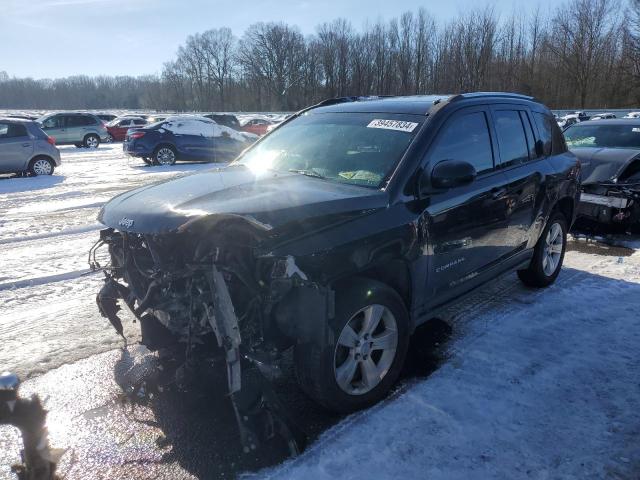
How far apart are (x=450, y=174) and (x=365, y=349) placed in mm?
1278

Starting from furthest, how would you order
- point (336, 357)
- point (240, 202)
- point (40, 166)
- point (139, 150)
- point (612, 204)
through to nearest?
point (139, 150), point (40, 166), point (612, 204), point (336, 357), point (240, 202)

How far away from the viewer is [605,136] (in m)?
8.88

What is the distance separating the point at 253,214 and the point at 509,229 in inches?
102

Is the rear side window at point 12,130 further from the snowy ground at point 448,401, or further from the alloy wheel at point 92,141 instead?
the alloy wheel at point 92,141

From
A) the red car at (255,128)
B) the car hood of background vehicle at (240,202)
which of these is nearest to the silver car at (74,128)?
the red car at (255,128)

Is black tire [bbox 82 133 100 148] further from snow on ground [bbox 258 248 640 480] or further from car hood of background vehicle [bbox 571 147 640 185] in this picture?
snow on ground [bbox 258 248 640 480]

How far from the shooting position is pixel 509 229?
427 cm

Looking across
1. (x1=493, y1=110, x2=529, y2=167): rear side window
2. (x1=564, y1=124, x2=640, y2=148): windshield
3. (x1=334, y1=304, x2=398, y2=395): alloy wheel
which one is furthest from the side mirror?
(x1=564, y1=124, x2=640, y2=148): windshield

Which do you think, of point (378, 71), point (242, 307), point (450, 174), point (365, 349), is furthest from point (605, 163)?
point (378, 71)

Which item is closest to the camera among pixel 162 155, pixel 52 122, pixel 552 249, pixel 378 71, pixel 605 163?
pixel 552 249

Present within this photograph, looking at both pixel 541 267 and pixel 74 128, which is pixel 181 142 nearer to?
pixel 74 128

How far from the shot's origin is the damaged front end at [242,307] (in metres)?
2.62

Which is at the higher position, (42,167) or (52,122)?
(52,122)

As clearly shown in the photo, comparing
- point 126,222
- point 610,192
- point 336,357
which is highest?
point 126,222
